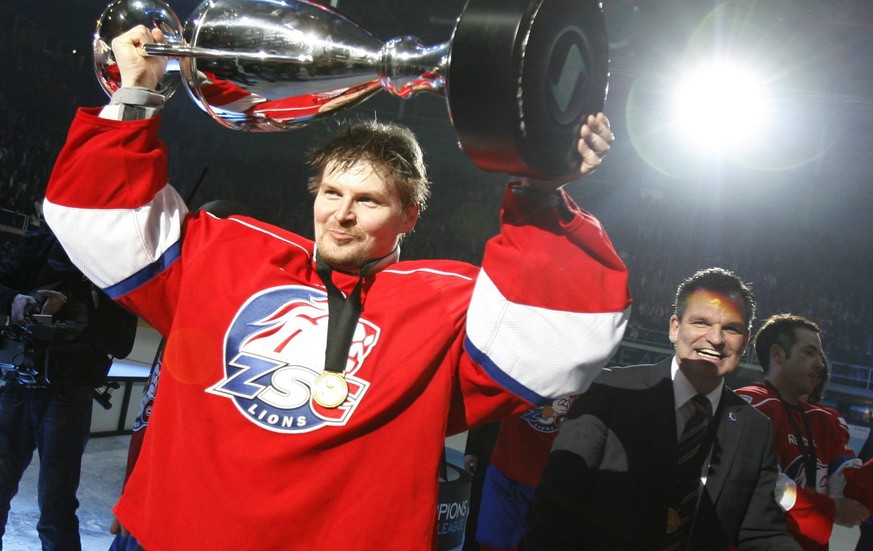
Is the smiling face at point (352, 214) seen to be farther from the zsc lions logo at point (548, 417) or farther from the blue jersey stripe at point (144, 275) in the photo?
the zsc lions logo at point (548, 417)

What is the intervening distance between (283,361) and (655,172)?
41.7 feet

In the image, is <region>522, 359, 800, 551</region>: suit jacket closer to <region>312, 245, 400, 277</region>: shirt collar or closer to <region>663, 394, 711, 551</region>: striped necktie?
<region>663, 394, 711, 551</region>: striped necktie

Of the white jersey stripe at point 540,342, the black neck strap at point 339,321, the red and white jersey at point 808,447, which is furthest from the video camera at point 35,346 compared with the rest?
the red and white jersey at point 808,447

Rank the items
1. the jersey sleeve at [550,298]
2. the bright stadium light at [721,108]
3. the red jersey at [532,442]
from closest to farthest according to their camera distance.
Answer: the jersey sleeve at [550,298], the red jersey at [532,442], the bright stadium light at [721,108]

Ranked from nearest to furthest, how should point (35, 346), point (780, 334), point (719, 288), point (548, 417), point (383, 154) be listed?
point (383, 154), point (719, 288), point (35, 346), point (780, 334), point (548, 417)

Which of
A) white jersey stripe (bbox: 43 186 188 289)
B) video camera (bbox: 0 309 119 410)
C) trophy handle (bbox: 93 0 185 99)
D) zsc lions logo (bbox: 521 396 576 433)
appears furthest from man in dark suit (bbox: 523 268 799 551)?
video camera (bbox: 0 309 119 410)

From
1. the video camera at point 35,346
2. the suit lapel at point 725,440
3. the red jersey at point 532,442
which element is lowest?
the red jersey at point 532,442

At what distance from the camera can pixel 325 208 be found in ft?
4.56

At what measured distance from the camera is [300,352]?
1.29 m

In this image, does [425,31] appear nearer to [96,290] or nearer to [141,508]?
[96,290]

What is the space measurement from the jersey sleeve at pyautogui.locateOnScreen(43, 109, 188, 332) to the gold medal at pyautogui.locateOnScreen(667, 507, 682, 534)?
1.40 m

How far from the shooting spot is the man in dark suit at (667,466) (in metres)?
1.75

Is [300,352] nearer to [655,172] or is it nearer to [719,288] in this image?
[719,288]

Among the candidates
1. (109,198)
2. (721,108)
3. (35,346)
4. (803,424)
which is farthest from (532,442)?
(721,108)
